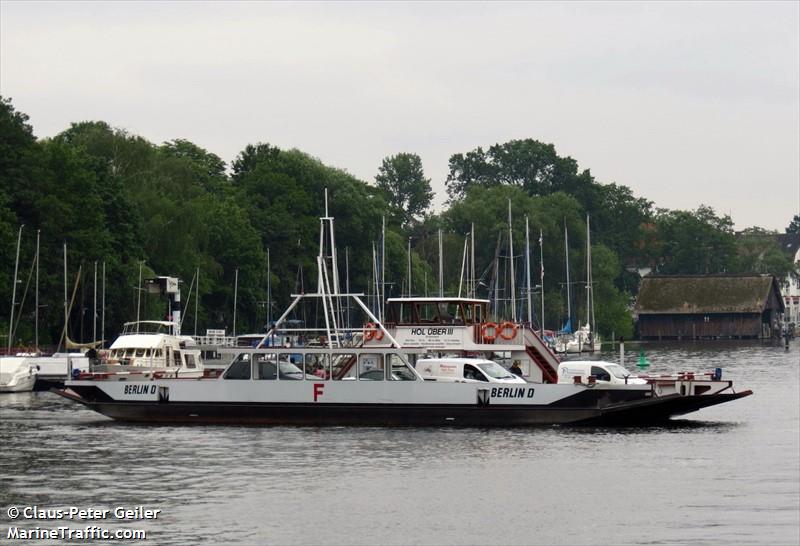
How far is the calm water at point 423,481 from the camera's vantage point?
38.0m

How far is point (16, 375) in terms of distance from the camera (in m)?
90.0

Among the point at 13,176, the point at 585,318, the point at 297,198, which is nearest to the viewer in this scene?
the point at 13,176

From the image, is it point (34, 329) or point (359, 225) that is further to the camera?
point (359, 225)

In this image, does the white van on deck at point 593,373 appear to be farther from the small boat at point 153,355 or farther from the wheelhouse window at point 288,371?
the small boat at point 153,355

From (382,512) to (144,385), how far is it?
23.8 meters

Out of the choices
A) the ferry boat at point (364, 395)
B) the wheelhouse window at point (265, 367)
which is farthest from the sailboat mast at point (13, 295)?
the wheelhouse window at point (265, 367)

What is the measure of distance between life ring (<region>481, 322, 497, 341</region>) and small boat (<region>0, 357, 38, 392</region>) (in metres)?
34.9

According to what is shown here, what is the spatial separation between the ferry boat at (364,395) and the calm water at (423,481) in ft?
2.77

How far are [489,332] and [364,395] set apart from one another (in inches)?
288

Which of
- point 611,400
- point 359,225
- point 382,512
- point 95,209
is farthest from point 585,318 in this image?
point 382,512

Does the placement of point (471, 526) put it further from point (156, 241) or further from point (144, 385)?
point (156, 241)

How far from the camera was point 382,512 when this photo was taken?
40594 millimetres

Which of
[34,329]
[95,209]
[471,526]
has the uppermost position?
[95,209]

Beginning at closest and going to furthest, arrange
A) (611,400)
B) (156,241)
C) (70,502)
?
(70,502) → (611,400) → (156,241)
